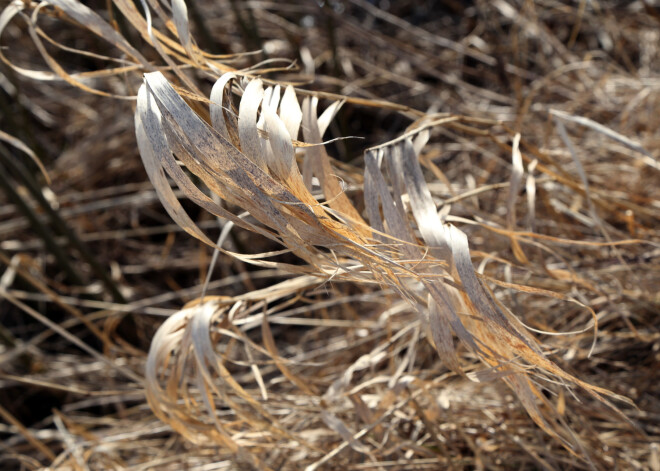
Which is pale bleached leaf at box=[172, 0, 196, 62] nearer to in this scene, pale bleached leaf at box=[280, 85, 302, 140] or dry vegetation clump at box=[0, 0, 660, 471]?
dry vegetation clump at box=[0, 0, 660, 471]

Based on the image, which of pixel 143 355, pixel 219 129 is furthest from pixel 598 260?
pixel 143 355

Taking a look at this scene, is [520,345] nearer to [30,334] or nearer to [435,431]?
[435,431]

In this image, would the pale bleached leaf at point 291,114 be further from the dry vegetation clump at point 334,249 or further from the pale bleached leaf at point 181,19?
the pale bleached leaf at point 181,19

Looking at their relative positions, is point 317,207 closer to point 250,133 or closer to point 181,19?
point 250,133

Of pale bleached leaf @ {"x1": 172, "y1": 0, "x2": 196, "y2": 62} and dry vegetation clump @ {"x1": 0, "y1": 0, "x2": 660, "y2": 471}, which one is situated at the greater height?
pale bleached leaf @ {"x1": 172, "y1": 0, "x2": 196, "y2": 62}

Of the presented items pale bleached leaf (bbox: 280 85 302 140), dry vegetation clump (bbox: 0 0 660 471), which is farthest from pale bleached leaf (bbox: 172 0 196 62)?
pale bleached leaf (bbox: 280 85 302 140)

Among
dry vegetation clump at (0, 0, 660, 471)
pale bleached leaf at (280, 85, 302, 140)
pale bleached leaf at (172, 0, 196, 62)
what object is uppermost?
pale bleached leaf at (172, 0, 196, 62)

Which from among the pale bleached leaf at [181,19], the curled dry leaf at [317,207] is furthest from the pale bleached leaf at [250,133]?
the pale bleached leaf at [181,19]

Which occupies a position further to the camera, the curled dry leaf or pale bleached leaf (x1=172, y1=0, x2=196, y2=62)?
pale bleached leaf (x1=172, y1=0, x2=196, y2=62)

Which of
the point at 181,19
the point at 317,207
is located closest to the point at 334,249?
the point at 317,207
